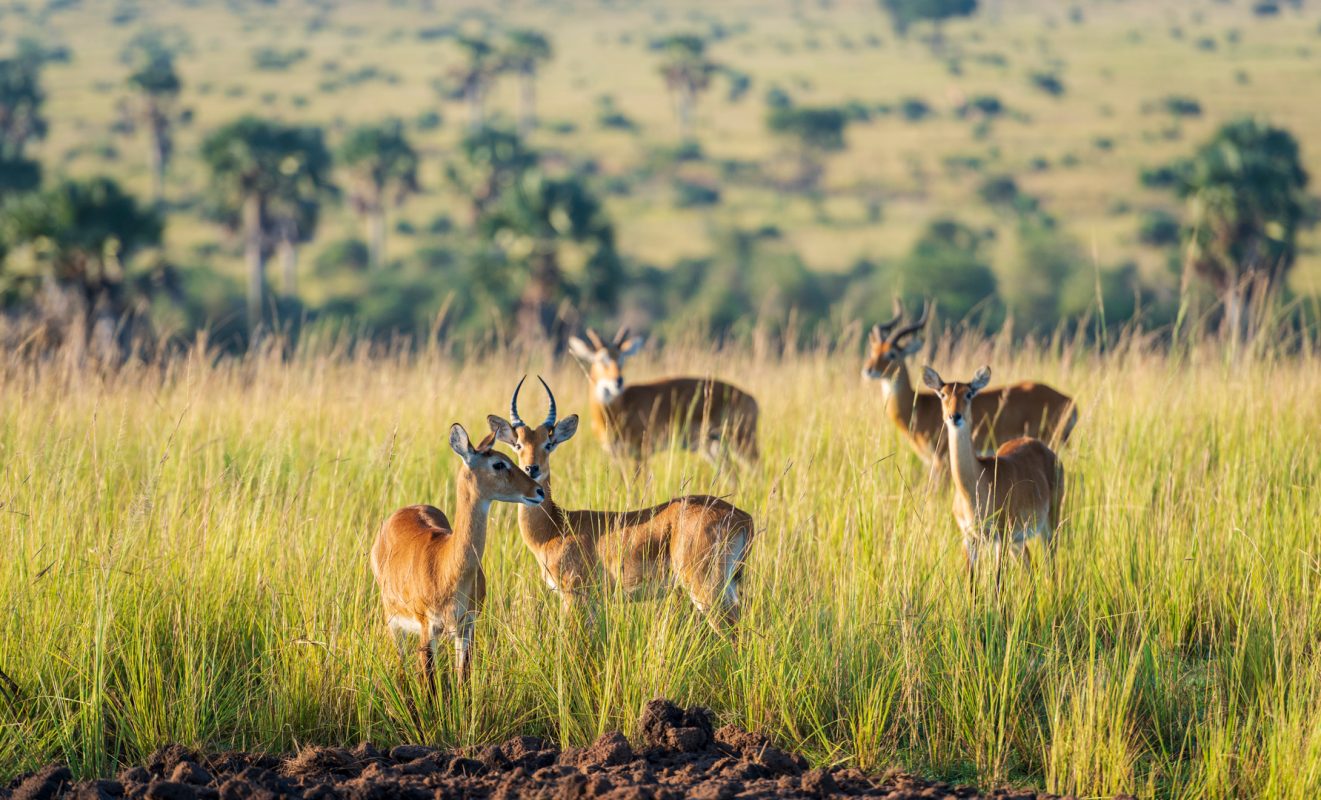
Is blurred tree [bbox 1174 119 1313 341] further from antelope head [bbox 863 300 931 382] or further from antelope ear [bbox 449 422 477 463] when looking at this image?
antelope ear [bbox 449 422 477 463]

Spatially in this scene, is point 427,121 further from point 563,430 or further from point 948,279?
point 563,430

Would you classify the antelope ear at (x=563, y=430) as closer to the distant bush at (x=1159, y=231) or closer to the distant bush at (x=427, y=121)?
the distant bush at (x=1159, y=231)

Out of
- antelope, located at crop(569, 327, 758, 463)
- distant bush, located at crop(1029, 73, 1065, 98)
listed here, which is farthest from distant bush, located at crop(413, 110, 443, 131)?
antelope, located at crop(569, 327, 758, 463)

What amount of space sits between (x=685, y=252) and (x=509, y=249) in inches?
1007

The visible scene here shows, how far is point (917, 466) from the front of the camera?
8570 millimetres

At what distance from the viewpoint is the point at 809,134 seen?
253 feet

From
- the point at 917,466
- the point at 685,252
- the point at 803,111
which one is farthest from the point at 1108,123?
the point at 917,466

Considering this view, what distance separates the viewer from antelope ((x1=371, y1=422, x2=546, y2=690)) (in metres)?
5.02

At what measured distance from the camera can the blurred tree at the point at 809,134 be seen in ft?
250

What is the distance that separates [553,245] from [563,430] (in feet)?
92.9

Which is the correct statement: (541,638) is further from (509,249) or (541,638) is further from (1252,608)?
(509,249)

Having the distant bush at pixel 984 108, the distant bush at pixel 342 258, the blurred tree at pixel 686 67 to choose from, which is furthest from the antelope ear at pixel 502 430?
the distant bush at pixel 984 108

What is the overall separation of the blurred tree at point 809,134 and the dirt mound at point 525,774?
2835 inches

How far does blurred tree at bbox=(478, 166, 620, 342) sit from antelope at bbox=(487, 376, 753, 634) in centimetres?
2726
